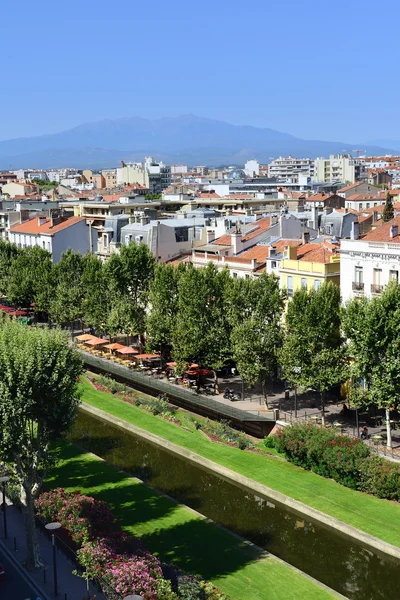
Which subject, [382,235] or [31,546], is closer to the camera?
[31,546]

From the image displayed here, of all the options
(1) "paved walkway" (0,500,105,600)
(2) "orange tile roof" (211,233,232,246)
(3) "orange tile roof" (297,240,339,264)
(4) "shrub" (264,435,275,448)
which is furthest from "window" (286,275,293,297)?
(1) "paved walkway" (0,500,105,600)

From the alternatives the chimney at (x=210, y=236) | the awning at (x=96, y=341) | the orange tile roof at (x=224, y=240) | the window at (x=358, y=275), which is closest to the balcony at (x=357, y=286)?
the window at (x=358, y=275)

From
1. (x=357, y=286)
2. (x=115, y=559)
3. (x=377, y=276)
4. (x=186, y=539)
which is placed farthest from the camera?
(x=357, y=286)

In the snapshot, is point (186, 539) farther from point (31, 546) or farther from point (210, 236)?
point (210, 236)

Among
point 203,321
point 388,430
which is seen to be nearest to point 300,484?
point 388,430

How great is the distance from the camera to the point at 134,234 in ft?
319

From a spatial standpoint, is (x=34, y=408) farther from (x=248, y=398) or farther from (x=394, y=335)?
(x=248, y=398)

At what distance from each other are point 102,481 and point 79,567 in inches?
492

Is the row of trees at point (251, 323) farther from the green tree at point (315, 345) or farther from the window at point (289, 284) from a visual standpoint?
the window at point (289, 284)

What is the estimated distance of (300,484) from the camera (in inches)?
1743

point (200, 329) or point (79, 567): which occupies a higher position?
point (200, 329)

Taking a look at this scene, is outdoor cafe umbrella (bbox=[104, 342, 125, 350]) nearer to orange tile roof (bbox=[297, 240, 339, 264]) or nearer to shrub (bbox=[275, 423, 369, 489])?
orange tile roof (bbox=[297, 240, 339, 264])

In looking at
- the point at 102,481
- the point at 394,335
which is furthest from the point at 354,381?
the point at 102,481

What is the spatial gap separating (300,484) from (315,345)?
11.5 meters
